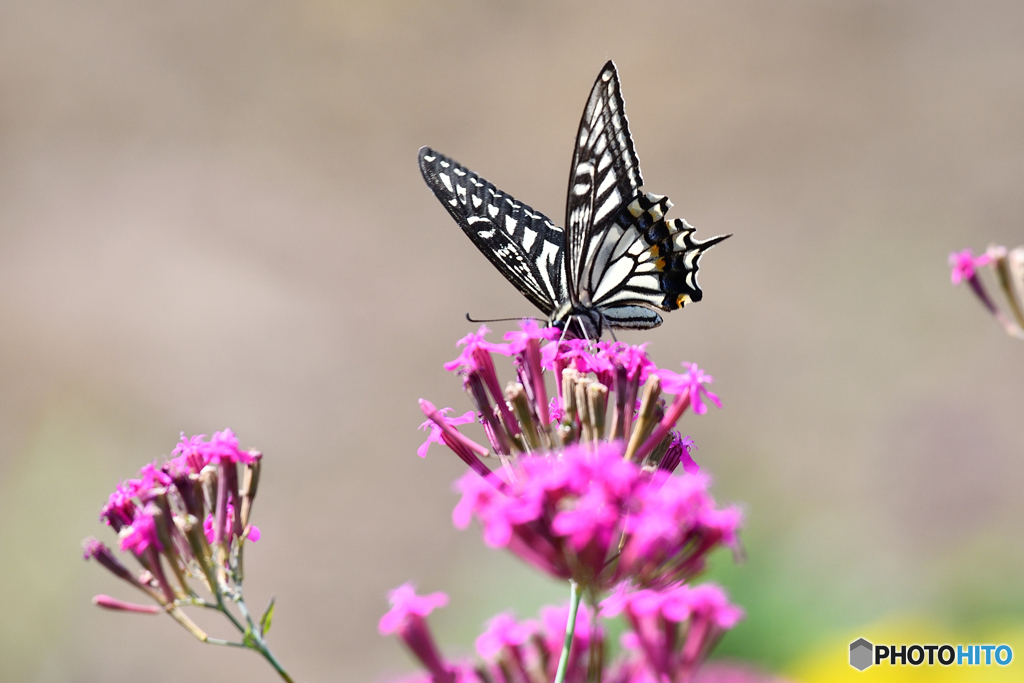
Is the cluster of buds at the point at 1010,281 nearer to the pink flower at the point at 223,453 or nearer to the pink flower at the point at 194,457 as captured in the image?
the pink flower at the point at 223,453

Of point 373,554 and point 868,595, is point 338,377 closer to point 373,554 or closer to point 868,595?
point 373,554

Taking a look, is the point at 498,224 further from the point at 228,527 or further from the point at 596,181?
the point at 228,527

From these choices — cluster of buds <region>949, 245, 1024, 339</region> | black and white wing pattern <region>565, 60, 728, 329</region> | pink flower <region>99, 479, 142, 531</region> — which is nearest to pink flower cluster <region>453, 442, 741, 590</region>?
cluster of buds <region>949, 245, 1024, 339</region>

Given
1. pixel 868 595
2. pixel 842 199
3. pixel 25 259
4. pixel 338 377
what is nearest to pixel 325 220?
pixel 338 377

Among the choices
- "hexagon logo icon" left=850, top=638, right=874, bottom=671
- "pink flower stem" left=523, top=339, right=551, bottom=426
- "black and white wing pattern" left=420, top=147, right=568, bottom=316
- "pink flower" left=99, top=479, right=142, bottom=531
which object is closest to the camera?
"pink flower" left=99, top=479, right=142, bottom=531

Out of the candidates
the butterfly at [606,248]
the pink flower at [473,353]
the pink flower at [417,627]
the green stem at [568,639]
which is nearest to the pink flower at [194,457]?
the pink flower at [473,353]

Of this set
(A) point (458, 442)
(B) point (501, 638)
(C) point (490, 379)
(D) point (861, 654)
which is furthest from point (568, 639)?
(D) point (861, 654)

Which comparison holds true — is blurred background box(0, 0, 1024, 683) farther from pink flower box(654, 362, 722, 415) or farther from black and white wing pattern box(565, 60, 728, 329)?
pink flower box(654, 362, 722, 415)

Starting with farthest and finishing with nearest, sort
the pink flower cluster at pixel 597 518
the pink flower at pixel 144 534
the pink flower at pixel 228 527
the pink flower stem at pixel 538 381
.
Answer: the pink flower stem at pixel 538 381
the pink flower at pixel 228 527
the pink flower at pixel 144 534
the pink flower cluster at pixel 597 518
